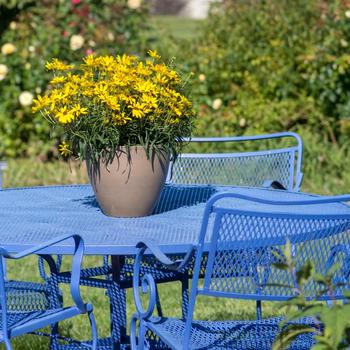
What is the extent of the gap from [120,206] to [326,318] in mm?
1392

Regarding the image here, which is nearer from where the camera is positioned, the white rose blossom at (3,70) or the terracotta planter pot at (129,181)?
the terracotta planter pot at (129,181)

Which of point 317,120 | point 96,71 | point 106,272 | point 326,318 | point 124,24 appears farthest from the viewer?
point 124,24

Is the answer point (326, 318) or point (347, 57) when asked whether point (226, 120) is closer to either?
point (347, 57)

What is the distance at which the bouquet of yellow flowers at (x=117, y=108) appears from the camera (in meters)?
2.81

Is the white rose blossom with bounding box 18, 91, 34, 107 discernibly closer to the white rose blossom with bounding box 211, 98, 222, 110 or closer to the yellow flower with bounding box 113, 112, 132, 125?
the white rose blossom with bounding box 211, 98, 222, 110

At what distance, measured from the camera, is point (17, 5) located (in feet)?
27.4

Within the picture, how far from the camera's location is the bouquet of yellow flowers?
9.21ft

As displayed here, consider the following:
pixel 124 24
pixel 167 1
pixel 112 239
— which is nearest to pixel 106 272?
pixel 112 239

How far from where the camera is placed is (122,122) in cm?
285

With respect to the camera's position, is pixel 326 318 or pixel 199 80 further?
pixel 199 80

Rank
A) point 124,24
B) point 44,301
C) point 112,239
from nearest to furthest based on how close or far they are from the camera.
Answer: point 112,239
point 44,301
point 124,24

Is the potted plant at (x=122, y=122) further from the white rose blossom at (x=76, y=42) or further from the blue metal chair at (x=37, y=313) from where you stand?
the white rose blossom at (x=76, y=42)

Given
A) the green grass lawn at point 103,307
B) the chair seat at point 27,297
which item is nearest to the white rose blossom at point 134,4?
the green grass lawn at point 103,307

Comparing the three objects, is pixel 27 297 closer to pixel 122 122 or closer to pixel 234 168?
pixel 122 122
